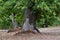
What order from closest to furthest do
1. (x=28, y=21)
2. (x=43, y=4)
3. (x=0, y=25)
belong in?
(x=43, y=4) → (x=28, y=21) → (x=0, y=25)

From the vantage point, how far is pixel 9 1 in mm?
19672

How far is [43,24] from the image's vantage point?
42.2 m

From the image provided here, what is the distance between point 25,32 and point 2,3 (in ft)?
15.5

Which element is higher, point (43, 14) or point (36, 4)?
point (36, 4)

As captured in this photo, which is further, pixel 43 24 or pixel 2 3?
pixel 43 24

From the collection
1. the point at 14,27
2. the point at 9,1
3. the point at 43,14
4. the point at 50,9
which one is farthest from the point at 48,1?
the point at 14,27

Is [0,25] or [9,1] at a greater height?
[9,1]

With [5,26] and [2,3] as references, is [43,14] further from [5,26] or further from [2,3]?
[5,26]

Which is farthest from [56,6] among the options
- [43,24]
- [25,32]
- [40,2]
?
[43,24]

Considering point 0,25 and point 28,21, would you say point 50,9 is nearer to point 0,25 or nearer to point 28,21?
point 28,21

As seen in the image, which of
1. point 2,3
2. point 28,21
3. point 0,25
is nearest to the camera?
point 28,21

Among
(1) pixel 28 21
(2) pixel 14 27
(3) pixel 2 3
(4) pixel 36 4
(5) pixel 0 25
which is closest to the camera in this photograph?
(4) pixel 36 4

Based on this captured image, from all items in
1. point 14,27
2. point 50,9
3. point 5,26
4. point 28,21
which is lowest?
A: point 5,26

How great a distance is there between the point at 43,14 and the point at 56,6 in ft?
7.19
